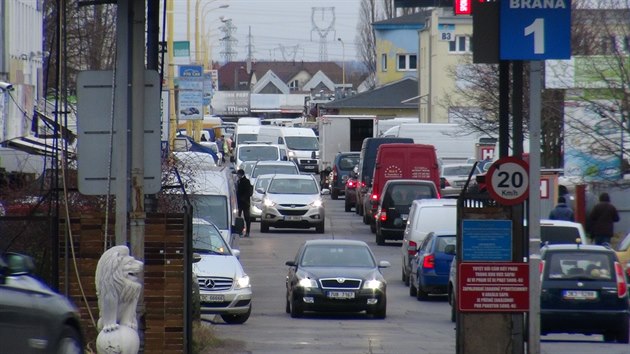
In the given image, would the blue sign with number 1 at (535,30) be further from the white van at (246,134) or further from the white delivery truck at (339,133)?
the white van at (246,134)

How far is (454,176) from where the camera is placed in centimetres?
4953

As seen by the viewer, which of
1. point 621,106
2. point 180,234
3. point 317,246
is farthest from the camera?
point 621,106

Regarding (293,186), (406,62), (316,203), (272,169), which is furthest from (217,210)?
(406,62)

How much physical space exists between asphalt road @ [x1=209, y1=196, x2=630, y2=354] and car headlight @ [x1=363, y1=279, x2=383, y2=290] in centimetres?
57

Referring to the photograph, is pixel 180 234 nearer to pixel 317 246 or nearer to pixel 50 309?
pixel 50 309

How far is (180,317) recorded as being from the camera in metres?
13.1

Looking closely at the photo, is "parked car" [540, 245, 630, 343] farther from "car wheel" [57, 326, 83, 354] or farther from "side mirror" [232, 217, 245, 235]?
"car wheel" [57, 326, 83, 354]

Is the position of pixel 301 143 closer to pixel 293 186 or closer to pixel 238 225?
pixel 293 186

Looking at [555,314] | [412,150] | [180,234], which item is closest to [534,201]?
[180,234]

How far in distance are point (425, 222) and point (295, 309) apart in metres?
7.53

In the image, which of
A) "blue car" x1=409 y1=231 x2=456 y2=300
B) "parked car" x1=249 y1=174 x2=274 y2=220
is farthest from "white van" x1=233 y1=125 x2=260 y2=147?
"blue car" x1=409 y1=231 x2=456 y2=300

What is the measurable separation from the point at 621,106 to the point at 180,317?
78.3 ft

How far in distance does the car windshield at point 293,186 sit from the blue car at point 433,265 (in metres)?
15.0

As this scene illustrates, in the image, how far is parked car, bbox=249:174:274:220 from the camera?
140 feet
